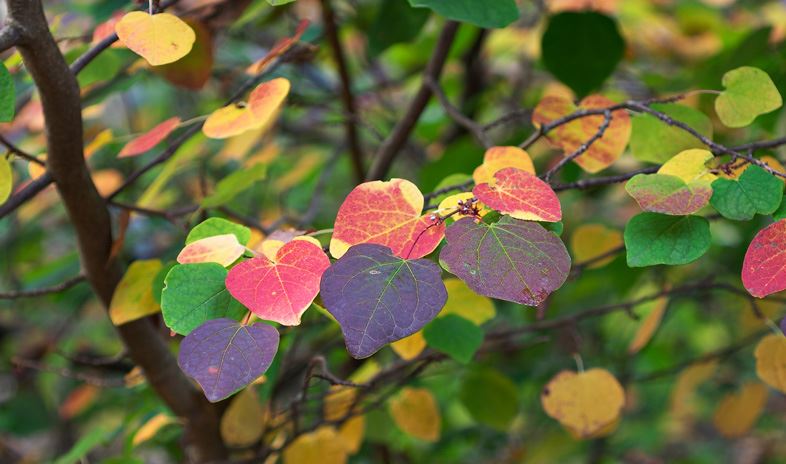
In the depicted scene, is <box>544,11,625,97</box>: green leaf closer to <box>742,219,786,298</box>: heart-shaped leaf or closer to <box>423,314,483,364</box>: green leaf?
<box>423,314,483,364</box>: green leaf

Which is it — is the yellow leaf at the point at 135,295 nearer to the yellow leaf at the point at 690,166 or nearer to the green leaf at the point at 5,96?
the green leaf at the point at 5,96

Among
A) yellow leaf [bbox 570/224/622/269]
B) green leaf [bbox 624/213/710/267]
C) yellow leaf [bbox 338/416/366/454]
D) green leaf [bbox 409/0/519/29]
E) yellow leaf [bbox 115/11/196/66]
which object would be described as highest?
yellow leaf [bbox 115/11/196/66]

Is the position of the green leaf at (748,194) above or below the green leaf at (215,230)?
above

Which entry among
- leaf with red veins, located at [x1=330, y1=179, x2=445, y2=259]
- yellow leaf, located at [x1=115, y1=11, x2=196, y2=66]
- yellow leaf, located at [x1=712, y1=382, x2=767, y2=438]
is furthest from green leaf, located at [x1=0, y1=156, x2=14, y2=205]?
yellow leaf, located at [x1=712, y1=382, x2=767, y2=438]

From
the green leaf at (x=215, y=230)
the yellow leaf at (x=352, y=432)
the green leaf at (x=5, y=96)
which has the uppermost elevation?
the green leaf at (x=5, y=96)

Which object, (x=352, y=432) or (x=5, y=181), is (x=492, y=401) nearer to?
(x=352, y=432)

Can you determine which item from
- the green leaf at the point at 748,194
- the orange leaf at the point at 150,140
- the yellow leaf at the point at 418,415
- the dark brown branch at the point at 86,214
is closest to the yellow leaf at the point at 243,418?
the dark brown branch at the point at 86,214
